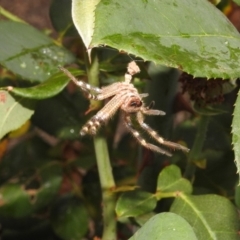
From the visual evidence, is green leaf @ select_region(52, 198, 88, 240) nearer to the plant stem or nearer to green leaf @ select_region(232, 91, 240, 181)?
the plant stem

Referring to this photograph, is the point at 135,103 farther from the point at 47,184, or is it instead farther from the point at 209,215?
the point at 47,184

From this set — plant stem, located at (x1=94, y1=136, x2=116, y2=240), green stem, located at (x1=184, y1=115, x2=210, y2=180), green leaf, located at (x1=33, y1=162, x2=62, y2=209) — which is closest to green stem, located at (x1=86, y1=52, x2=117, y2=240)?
plant stem, located at (x1=94, y1=136, x2=116, y2=240)

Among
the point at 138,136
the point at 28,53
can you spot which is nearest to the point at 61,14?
A: the point at 28,53

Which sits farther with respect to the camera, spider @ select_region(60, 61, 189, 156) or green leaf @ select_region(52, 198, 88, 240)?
green leaf @ select_region(52, 198, 88, 240)

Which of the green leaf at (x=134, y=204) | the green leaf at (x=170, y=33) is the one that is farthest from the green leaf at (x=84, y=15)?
the green leaf at (x=134, y=204)

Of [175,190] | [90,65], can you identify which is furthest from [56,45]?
[175,190]

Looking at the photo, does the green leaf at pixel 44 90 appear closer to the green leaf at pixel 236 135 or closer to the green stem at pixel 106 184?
the green stem at pixel 106 184
